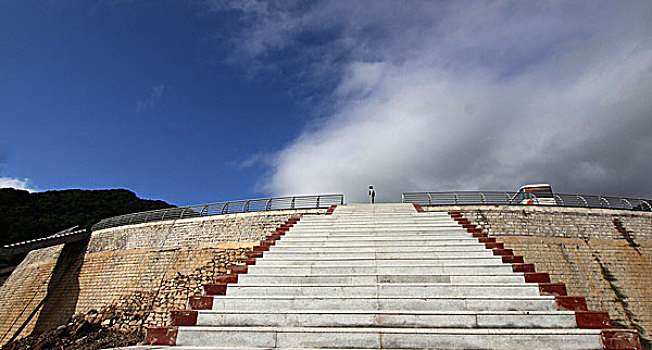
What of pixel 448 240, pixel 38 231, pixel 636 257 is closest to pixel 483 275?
pixel 448 240

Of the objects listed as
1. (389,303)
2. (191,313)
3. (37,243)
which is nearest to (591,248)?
(389,303)

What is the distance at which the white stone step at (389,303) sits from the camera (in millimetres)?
5386

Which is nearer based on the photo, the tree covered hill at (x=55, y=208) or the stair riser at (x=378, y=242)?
the stair riser at (x=378, y=242)

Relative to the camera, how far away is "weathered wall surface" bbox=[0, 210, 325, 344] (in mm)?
14342

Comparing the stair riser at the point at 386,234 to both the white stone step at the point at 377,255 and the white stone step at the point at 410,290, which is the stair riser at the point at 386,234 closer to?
the white stone step at the point at 377,255

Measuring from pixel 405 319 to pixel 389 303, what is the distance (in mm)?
449

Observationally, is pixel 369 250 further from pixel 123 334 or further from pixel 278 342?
pixel 123 334

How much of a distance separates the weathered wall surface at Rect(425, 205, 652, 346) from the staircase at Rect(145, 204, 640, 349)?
6.94 meters

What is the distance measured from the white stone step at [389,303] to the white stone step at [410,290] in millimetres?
207

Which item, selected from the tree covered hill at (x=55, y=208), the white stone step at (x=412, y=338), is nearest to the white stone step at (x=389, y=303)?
the white stone step at (x=412, y=338)

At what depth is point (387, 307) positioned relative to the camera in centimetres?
553

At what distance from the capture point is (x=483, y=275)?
251 inches

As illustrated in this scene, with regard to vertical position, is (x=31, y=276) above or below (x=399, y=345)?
above

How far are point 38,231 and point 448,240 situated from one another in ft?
139
